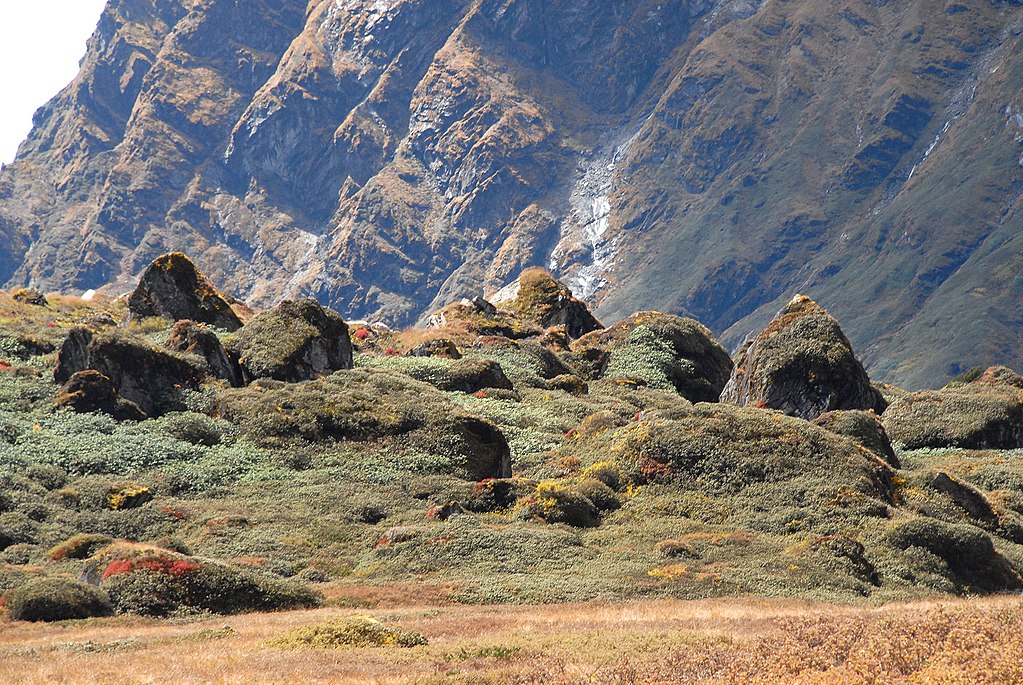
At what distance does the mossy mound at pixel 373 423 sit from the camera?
5450 centimetres

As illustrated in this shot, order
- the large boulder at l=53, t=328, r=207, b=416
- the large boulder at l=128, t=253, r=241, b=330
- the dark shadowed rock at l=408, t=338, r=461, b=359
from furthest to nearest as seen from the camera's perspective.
→ the dark shadowed rock at l=408, t=338, r=461, b=359, the large boulder at l=128, t=253, r=241, b=330, the large boulder at l=53, t=328, r=207, b=416

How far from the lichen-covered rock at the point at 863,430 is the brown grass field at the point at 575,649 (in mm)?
26993

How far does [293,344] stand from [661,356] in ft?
109

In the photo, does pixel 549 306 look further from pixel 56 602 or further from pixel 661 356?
pixel 56 602

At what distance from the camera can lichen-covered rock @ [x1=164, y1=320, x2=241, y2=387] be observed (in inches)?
2501

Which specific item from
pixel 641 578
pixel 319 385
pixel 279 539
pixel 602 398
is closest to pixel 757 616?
pixel 641 578

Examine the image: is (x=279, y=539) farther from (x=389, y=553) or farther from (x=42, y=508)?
(x=42, y=508)

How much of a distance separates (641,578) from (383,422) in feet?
71.8

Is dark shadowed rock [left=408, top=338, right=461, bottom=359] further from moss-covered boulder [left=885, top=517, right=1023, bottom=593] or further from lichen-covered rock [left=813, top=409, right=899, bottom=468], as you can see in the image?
moss-covered boulder [left=885, top=517, right=1023, bottom=593]

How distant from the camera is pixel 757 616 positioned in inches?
1189

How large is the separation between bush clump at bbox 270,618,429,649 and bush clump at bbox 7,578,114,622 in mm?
8495

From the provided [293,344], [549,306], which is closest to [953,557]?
[293,344]

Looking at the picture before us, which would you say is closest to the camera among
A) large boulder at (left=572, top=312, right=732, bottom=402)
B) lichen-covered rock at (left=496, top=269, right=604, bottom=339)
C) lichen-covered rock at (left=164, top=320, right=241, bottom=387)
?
lichen-covered rock at (left=164, top=320, right=241, bottom=387)

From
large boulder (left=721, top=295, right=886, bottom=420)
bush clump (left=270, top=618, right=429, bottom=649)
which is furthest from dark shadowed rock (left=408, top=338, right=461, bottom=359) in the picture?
bush clump (left=270, top=618, right=429, bottom=649)
